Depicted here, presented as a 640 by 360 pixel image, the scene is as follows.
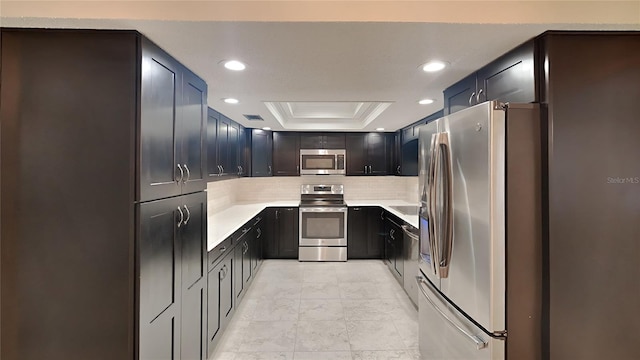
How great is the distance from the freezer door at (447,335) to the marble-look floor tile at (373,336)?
0.34m

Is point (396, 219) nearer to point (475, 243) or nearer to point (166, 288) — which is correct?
point (475, 243)

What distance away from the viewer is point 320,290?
358 centimetres

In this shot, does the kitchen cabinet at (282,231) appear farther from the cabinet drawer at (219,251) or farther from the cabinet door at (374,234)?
the cabinet drawer at (219,251)

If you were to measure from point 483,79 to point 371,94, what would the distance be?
2.78ft

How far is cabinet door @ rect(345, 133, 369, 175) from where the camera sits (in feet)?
16.3

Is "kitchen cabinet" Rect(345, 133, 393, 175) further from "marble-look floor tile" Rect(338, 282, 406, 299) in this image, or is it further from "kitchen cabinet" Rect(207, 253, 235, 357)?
"kitchen cabinet" Rect(207, 253, 235, 357)

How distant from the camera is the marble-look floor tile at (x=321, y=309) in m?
2.90

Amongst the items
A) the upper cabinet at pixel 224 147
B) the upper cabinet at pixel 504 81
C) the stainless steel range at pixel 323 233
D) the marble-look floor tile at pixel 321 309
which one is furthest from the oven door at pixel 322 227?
the upper cabinet at pixel 504 81

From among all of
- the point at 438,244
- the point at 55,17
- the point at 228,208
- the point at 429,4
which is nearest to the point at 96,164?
the point at 55,17

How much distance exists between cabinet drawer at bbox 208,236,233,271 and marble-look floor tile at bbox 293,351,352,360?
3.34ft

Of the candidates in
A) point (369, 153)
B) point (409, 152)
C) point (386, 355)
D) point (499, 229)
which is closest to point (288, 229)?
point (369, 153)

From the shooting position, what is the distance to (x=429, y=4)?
1239mm

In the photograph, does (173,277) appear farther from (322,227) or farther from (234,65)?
(322,227)

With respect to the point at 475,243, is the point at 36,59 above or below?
above
